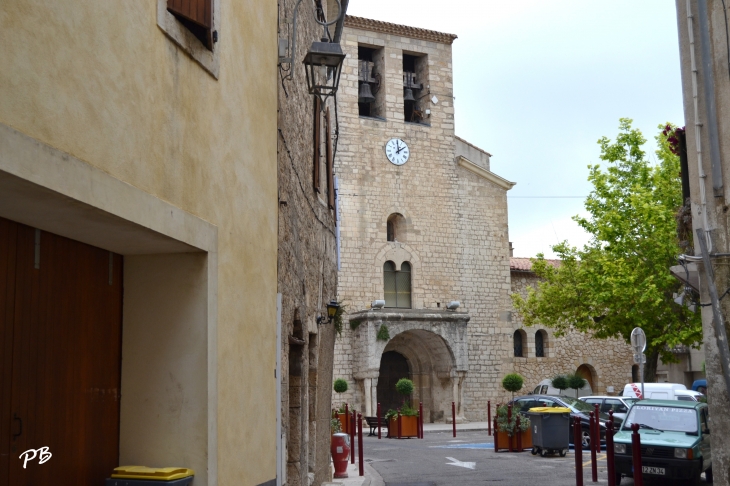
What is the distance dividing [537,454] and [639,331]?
381 centimetres

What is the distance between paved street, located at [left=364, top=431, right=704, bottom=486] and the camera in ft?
45.6

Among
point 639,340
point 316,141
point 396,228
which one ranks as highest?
point 396,228

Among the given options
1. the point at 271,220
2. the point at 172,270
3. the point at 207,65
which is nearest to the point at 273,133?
the point at 271,220

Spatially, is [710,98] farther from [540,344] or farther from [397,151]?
[540,344]

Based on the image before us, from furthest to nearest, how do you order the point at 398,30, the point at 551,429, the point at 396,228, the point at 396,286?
the point at 398,30, the point at 396,228, the point at 396,286, the point at 551,429

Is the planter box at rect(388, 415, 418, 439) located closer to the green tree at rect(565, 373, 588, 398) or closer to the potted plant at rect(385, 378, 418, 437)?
the potted plant at rect(385, 378, 418, 437)

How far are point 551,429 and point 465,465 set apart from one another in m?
2.64

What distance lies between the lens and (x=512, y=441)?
1916cm

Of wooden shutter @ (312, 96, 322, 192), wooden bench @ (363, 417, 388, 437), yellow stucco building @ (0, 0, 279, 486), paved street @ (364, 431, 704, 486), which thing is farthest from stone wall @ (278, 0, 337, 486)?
wooden bench @ (363, 417, 388, 437)

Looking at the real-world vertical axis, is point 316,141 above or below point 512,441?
above

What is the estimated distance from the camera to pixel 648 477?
13.6 metres

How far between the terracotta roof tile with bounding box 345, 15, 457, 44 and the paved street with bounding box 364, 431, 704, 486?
56.2 feet

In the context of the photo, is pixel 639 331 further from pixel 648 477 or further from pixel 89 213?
pixel 89 213

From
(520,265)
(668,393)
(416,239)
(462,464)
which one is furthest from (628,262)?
(462,464)
